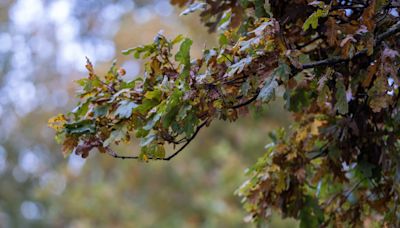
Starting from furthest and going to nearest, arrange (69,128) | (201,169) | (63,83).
→ (63,83) < (201,169) < (69,128)

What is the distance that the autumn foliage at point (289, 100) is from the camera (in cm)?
135

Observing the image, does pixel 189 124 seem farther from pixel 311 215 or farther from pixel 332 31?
pixel 311 215

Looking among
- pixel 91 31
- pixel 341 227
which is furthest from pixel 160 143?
pixel 91 31

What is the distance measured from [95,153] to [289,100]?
6.20 meters

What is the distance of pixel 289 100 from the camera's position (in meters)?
1.49

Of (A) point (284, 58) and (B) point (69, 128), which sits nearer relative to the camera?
(A) point (284, 58)

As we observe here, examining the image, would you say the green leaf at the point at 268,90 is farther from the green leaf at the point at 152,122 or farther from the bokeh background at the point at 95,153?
the bokeh background at the point at 95,153

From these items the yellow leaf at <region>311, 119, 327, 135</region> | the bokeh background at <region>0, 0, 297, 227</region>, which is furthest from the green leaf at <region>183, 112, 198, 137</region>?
the bokeh background at <region>0, 0, 297, 227</region>

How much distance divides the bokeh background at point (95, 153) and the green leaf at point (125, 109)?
478 centimetres

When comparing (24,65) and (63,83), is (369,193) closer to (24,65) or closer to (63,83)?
(63,83)

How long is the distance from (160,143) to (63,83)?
7.25 metres

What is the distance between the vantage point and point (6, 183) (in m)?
9.34

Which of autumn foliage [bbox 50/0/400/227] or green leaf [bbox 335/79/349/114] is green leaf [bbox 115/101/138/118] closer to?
autumn foliage [bbox 50/0/400/227]

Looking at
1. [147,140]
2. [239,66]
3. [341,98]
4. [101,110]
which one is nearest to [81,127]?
[101,110]
